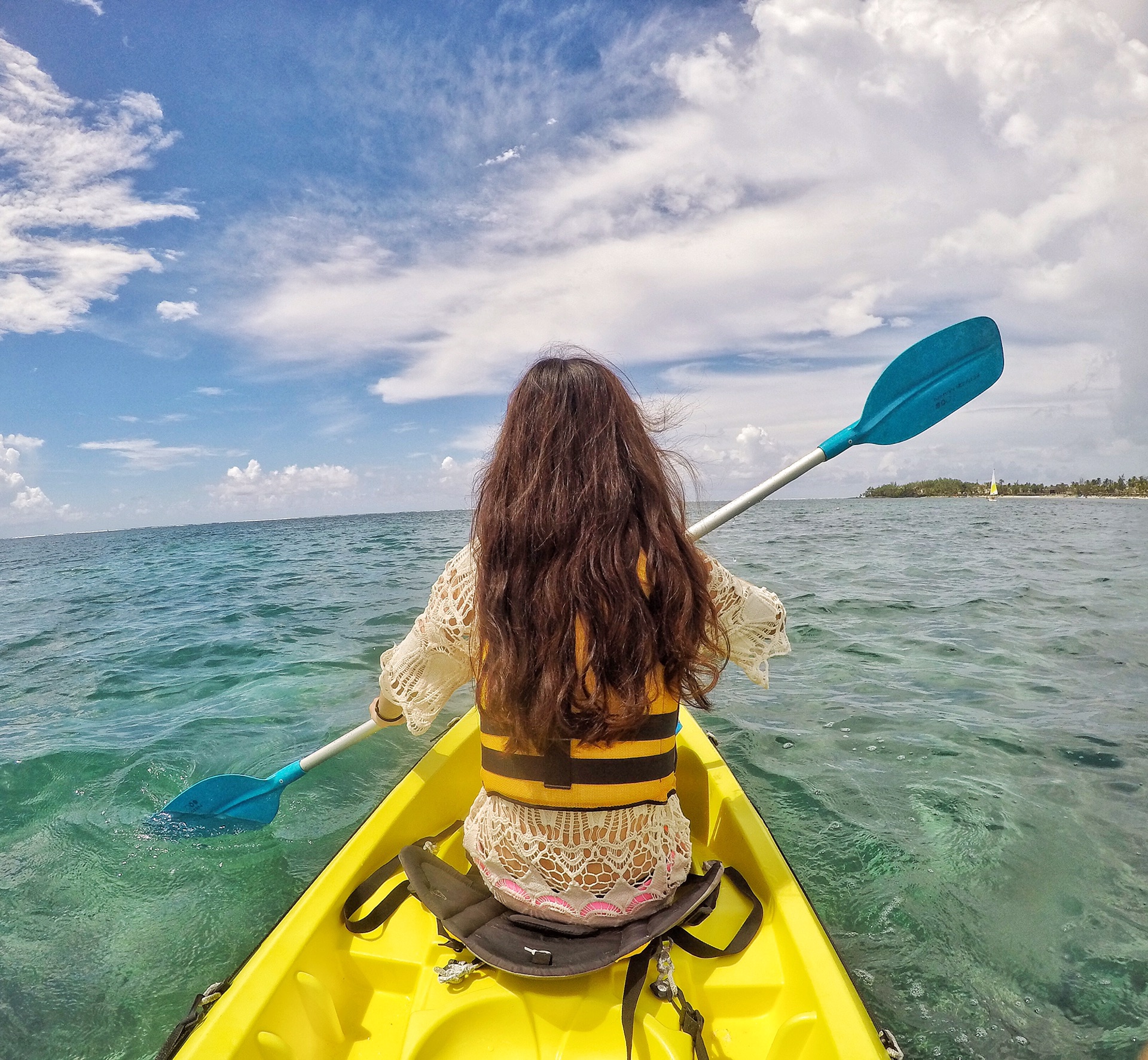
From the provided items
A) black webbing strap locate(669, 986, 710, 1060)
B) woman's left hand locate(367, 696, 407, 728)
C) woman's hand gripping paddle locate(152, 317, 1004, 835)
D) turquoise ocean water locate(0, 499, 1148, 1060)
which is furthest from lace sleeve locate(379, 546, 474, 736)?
turquoise ocean water locate(0, 499, 1148, 1060)

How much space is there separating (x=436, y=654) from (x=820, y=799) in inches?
124

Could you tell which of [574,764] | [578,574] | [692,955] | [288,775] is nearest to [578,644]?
[578,574]

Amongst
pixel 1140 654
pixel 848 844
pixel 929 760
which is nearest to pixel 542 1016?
pixel 848 844

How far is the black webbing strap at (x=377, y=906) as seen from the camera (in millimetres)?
2004

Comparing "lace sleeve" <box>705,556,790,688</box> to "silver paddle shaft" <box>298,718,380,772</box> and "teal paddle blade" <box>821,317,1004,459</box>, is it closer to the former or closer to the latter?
"silver paddle shaft" <box>298,718,380,772</box>

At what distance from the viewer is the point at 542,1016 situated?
67.0 inches

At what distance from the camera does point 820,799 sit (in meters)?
4.04

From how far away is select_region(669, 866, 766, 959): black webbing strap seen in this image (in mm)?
1830

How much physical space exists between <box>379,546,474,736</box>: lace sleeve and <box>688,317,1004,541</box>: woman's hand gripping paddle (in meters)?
1.97

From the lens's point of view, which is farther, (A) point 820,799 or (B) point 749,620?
(A) point 820,799

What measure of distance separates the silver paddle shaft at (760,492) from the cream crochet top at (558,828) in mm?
907

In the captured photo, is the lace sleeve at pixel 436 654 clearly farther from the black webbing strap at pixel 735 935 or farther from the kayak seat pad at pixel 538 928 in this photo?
the black webbing strap at pixel 735 935

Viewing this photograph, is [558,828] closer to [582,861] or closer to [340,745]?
[582,861]

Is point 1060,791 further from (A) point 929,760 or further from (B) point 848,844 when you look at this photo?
(B) point 848,844
